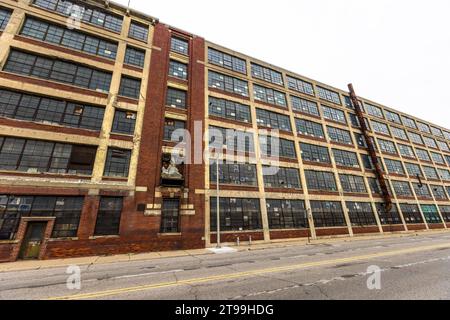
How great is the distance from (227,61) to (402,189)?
1440 inches

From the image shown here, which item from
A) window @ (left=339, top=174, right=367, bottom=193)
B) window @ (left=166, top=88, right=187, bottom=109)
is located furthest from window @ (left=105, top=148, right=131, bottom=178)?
window @ (left=339, top=174, right=367, bottom=193)

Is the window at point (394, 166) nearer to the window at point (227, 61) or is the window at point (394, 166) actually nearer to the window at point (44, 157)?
the window at point (227, 61)

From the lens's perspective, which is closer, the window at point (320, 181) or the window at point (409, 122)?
the window at point (320, 181)

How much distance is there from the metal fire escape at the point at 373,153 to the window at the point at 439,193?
16.1 metres

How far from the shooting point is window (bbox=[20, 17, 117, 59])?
18.1 metres

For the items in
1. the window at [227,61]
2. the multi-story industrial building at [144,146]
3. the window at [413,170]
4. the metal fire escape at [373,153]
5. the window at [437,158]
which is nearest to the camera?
the multi-story industrial building at [144,146]

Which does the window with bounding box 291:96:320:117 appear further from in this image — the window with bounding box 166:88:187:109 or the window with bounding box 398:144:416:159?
the window with bounding box 398:144:416:159

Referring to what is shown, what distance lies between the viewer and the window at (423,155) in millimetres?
42250

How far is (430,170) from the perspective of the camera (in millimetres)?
41750

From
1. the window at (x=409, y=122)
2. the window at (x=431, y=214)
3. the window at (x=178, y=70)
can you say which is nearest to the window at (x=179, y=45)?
the window at (x=178, y=70)

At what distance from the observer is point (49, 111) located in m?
16.5

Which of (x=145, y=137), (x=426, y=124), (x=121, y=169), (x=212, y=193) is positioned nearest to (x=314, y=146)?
(x=212, y=193)

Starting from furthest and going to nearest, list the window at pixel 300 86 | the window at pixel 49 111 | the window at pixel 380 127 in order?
1. the window at pixel 380 127
2. the window at pixel 300 86
3. the window at pixel 49 111

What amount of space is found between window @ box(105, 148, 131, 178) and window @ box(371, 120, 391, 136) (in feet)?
141
